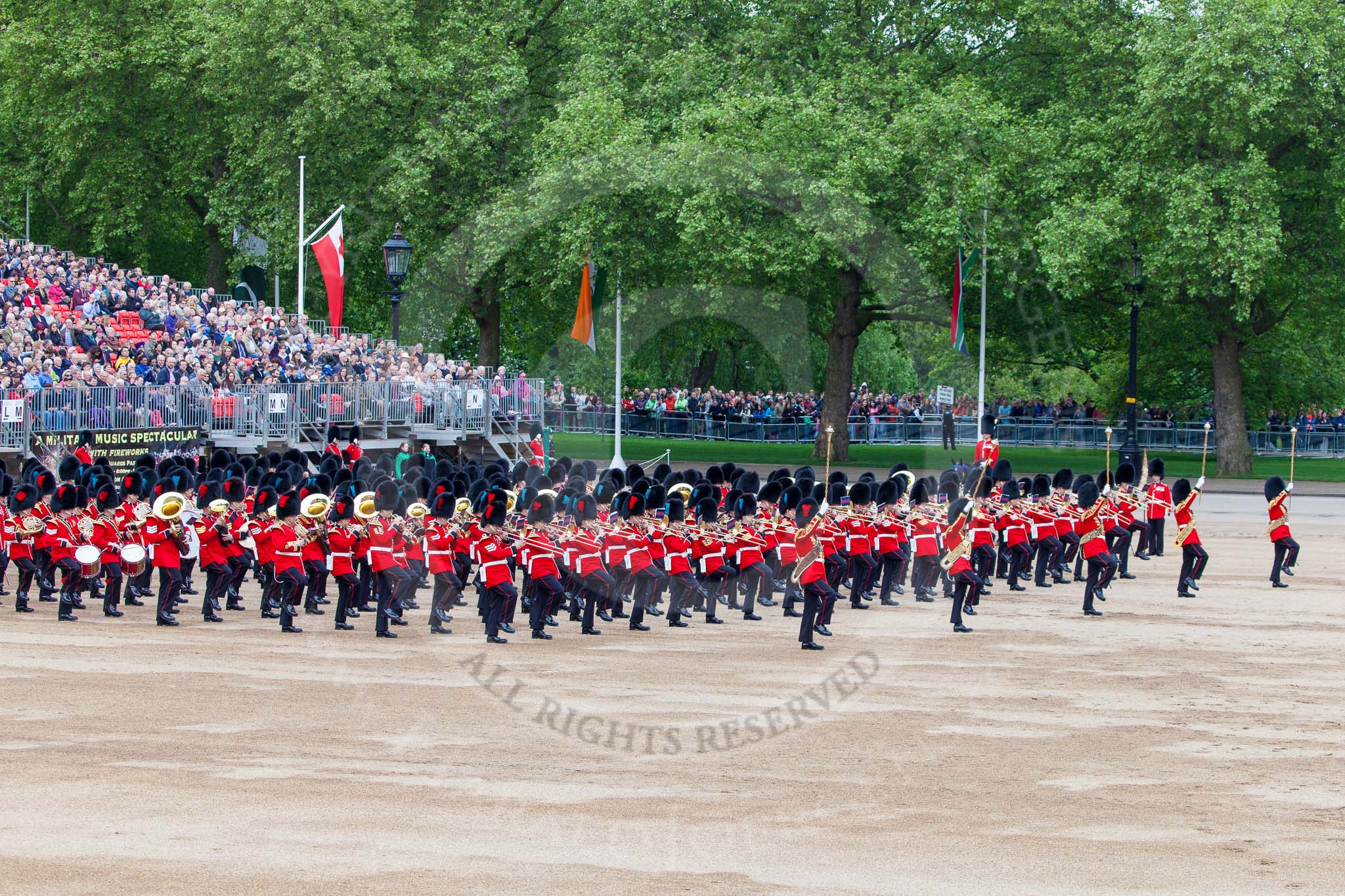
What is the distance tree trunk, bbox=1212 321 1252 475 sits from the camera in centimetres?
3747

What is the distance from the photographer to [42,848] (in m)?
8.79

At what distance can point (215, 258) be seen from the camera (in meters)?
46.7

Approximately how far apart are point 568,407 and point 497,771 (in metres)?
36.0

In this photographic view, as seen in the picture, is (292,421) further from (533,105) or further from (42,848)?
(42,848)

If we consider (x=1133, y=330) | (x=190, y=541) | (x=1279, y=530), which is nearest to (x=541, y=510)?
(x=190, y=541)

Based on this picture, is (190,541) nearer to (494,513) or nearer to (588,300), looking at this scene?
(494,513)

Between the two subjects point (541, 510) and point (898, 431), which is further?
point (898, 431)

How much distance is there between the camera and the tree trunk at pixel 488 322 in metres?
42.7

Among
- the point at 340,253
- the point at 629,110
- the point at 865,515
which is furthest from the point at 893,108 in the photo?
the point at 865,515

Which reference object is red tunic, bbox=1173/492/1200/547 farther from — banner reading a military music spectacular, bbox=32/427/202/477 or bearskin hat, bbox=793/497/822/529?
banner reading a military music spectacular, bbox=32/427/202/477

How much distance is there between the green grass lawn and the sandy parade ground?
22269 mm

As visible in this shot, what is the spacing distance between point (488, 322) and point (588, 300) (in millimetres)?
7998

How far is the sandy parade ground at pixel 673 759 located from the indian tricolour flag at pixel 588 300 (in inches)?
768

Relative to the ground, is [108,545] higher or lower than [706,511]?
lower
